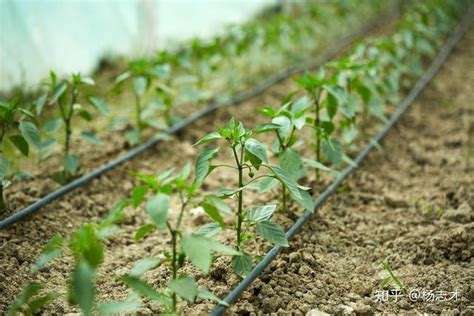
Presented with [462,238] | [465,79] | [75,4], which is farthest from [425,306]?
[75,4]

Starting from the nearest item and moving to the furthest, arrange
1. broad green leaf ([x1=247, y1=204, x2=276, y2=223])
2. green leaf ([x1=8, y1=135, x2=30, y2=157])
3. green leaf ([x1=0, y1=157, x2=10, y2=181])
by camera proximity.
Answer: broad green leaf ([x1=247, y1=204, x2=276, y2=223]) < green leaf ([x1=0, y1=157, x2=10, y2=181]) < green leaf ([x1=8, y1=135, x2=30, y2=157])

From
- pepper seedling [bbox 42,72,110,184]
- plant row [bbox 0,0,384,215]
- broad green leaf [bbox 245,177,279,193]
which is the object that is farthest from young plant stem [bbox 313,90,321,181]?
pepper seedling [bbox 42,72,110,184]

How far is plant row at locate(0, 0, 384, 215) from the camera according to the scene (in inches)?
109

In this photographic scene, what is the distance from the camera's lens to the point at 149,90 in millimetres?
4492

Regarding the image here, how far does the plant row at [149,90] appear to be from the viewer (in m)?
2.78

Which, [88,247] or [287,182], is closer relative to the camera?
[88,247]

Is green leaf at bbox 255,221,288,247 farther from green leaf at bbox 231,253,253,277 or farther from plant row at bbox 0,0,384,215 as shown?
plant row at bbox 0,0,384,215

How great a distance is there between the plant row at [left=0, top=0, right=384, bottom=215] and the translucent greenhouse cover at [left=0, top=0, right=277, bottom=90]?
325 mm

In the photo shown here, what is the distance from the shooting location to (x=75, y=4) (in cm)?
494

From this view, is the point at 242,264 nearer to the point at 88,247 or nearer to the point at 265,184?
the point at 265,184

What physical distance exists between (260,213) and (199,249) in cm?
50

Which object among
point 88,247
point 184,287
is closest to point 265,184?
point 184,287

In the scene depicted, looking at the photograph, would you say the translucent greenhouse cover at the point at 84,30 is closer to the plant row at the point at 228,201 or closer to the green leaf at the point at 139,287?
the plant row at the point at 228,201

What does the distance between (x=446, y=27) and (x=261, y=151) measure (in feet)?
15.8
